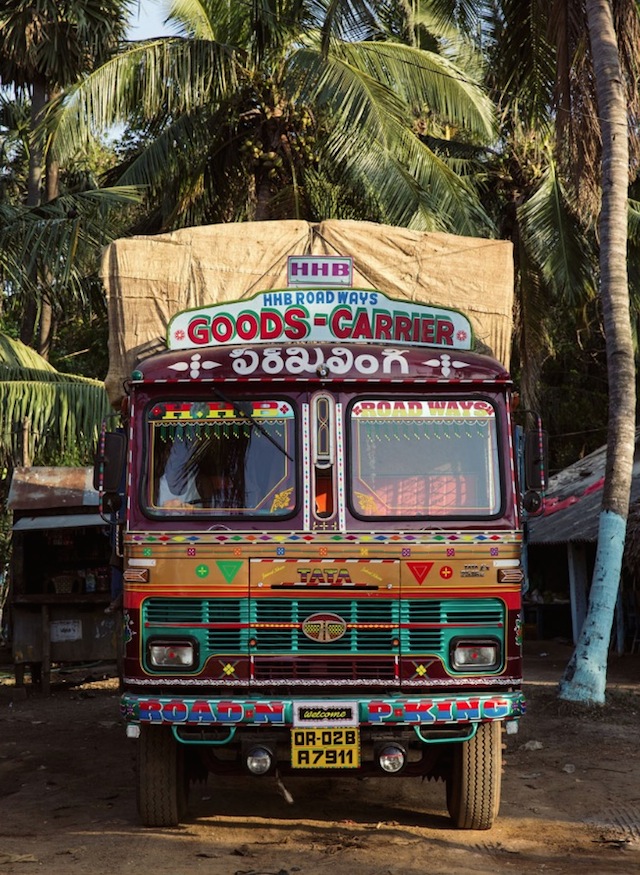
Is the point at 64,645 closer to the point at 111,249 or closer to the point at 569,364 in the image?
the point at 111,249

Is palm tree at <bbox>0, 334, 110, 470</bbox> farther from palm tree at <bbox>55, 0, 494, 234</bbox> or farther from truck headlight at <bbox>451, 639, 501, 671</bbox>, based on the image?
truck headlight at <bbox>451, 639, 501, 671</bbox>

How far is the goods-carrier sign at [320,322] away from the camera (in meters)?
7.04

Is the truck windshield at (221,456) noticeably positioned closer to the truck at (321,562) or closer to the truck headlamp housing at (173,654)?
the truck at (321,562)

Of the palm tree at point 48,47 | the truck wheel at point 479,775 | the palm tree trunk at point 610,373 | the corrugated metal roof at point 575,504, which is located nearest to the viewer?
the truck wheel at point 479,775

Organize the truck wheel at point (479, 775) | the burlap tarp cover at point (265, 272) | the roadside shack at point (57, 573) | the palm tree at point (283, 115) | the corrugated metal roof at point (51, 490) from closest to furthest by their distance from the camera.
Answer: the truck wheel at point (479, 775), the burlap tarp cover at point (265, 272), the roadside shack at point (57, 573), the corrugated metal roof at point (51, 490), the palm tree at point (283, 115)

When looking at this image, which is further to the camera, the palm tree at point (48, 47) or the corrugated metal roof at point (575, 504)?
the corrugated metal roof at point (575, 504)

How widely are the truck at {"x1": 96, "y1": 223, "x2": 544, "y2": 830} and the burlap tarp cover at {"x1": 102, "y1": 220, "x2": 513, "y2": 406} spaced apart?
1075 mm

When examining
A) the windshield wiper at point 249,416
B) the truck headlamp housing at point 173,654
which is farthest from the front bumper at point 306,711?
the windshield wiper at point 249,416

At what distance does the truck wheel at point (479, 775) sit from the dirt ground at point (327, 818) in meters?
0.14

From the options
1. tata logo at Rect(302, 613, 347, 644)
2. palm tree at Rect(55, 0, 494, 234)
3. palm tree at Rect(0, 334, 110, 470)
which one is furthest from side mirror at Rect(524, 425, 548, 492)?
palm tree at Rect(0, 334, 110, 470)

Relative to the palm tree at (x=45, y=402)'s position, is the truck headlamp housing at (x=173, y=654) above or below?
below

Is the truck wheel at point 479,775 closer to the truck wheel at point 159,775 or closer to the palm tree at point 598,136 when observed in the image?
the truck wheel at point 159,775

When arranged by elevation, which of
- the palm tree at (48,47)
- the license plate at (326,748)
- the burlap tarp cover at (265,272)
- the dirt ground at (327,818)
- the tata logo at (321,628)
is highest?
the palm tree at (48,47)

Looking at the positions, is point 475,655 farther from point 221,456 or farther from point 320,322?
point 320,322
